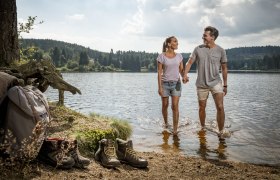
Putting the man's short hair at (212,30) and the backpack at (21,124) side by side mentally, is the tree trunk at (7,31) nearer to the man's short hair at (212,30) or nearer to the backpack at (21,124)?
the backpack at (21,124)

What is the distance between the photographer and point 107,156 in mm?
5562

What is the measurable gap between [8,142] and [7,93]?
67 centimetres

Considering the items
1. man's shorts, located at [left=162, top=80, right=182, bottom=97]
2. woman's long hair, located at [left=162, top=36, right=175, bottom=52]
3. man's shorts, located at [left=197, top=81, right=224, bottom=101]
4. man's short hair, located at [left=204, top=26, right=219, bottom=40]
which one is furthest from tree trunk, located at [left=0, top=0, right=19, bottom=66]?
man's shorts, located at [left=197, top=81, right=224, bottom=101]

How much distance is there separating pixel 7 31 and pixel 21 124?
14.2 ft

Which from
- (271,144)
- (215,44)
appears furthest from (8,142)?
(271,144)

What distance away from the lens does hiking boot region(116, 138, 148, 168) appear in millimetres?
5758

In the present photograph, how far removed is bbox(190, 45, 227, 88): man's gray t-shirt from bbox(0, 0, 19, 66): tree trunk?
4795 millimetres

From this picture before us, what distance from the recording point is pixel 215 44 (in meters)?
9.27

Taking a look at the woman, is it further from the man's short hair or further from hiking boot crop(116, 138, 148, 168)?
hiking boot crop(116, 138, 148, 168)

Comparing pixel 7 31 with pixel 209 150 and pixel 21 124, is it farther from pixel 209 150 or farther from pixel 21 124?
pixel 209 150

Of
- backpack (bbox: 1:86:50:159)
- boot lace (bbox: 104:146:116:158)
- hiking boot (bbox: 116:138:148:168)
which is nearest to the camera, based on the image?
backpack (bbox: 1:86:50:159)

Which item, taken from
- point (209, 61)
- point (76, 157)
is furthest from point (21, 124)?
point (209, 61)

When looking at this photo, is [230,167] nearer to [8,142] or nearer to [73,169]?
[73,169]

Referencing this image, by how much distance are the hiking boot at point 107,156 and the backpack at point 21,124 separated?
1317 mm
